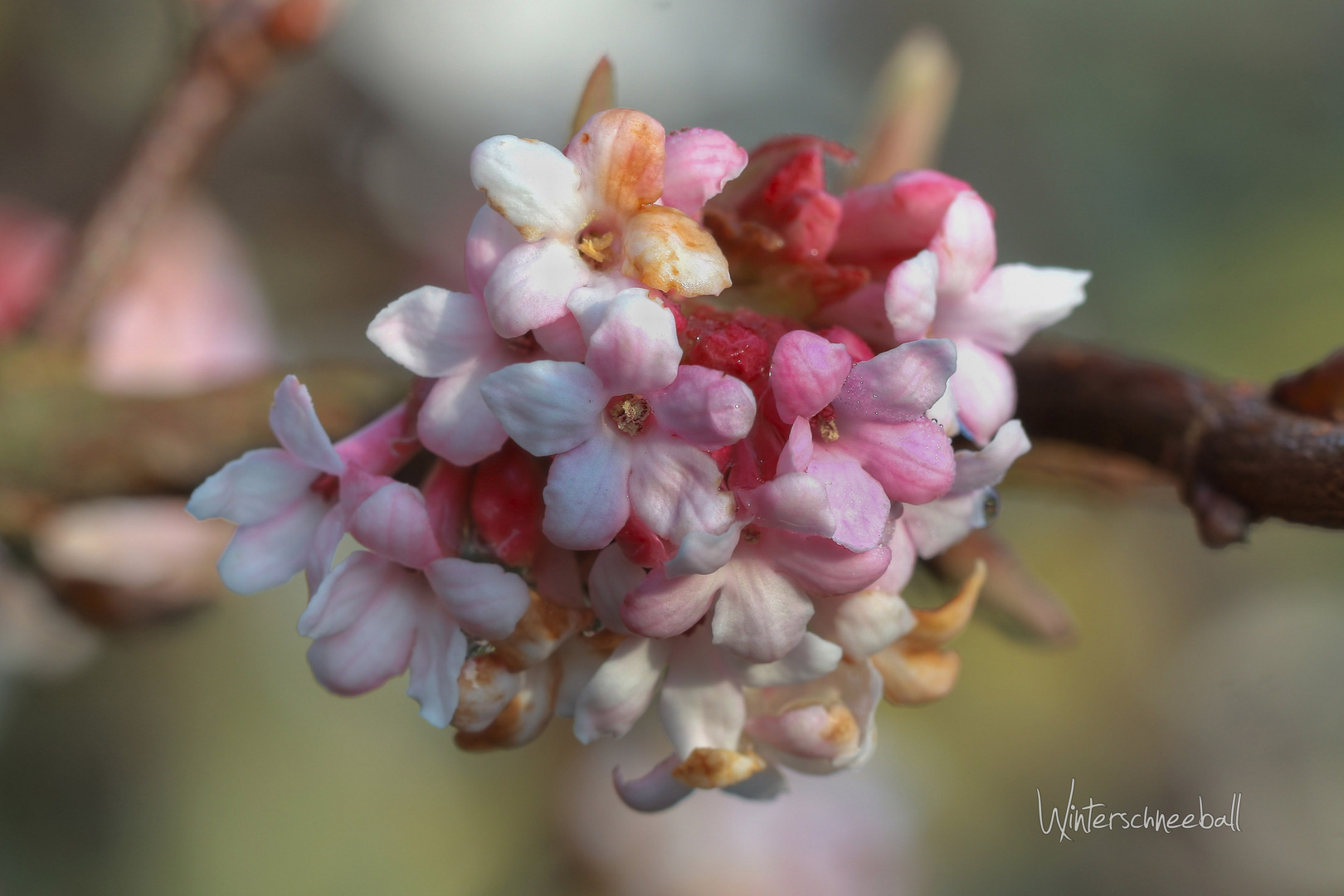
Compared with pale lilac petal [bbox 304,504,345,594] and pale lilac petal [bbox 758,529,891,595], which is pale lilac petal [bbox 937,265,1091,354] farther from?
pale lilac petal [bbox 304,504,345,594]

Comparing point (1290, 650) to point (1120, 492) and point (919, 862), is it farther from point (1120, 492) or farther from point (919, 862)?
point (1120, 492)

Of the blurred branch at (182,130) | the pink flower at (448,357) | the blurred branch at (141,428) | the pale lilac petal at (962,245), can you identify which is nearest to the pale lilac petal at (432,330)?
the pink flower at (448,357)

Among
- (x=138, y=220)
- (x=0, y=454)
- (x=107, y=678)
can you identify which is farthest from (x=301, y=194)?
(x=0, y=454)

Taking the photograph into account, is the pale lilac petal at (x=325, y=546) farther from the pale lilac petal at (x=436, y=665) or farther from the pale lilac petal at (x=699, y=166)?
the pale lilac petal at (x=699, y=166)

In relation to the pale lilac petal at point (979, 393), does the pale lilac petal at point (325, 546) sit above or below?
below

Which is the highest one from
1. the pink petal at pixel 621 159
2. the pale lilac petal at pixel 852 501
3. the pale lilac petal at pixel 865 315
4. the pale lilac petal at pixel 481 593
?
the pink petal at pixel 621 159

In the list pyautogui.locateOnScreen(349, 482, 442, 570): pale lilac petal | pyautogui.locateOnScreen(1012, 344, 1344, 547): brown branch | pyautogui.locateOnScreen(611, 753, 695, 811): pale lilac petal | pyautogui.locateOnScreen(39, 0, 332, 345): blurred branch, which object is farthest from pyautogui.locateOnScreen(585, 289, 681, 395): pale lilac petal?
pyautogui.locateOnScreen(39, 0, 332, 345): blurred branch

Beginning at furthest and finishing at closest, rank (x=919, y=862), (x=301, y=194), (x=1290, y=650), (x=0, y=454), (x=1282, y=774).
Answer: (x=301, y=194) < (x=1290, y=650) < (x=919, y=862) < (x=1282, y=774) < (x=0, y=454)

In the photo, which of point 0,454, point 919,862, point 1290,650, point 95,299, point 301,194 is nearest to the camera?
point 0,454

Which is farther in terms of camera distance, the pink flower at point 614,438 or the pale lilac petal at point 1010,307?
the pale lilac petal at point 1010,307
